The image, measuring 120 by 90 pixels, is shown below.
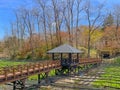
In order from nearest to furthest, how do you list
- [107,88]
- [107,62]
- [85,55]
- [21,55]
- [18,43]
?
1. [107,88]
2. [107,62]
3. [85,55]
4. [21,55]
5. [18,43]

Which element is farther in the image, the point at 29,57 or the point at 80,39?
the point at 80,39

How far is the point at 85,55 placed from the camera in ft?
174

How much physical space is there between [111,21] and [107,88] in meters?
46.8

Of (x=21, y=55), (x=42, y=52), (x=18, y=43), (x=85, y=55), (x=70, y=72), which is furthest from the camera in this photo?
(x=18, y=43)

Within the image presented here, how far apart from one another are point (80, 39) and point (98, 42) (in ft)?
17.5

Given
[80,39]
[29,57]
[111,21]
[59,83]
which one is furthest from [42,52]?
[59,83]

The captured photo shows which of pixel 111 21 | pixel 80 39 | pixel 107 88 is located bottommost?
pixel 107 88

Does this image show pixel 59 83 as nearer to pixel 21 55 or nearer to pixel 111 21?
pixel 21 55

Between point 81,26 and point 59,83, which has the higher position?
point 81,26

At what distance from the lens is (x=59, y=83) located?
24.6m

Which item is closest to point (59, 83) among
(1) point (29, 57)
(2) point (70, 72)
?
(2) point (70, 72)

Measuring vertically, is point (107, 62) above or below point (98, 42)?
below

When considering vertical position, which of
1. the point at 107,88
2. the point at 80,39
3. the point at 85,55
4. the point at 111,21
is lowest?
the point at 107,88

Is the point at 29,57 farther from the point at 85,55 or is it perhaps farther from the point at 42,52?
the point at 85,55
